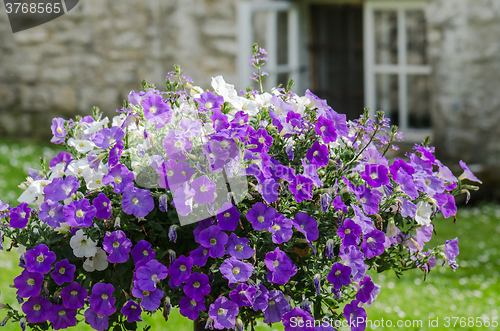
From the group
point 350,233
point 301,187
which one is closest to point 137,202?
point 301,187

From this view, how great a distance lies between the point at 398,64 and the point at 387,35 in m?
0.43

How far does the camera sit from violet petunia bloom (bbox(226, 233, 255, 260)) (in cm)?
135

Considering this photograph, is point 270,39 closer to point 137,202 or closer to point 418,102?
point 418,102

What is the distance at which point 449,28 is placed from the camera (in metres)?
6.41

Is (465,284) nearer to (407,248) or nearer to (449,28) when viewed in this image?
(407,248)

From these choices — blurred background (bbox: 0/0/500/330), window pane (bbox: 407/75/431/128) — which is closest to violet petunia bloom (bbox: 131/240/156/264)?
blurred background (bbox: 0/0/500/330)

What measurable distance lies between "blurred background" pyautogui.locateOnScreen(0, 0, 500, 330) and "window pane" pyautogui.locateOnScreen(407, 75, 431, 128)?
0.04 ft

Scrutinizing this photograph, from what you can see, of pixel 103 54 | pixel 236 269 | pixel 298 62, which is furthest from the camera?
pixel 298 62

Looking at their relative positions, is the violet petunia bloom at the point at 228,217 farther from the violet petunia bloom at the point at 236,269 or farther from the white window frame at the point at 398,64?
the white window frame at the point at 398,64

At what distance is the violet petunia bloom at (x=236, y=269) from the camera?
1.31 m

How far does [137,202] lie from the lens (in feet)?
4.42

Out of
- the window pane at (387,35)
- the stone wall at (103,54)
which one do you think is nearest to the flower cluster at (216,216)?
the stone wall at (103,54)

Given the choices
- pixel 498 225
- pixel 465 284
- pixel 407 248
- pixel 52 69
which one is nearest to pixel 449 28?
pixel 498 225

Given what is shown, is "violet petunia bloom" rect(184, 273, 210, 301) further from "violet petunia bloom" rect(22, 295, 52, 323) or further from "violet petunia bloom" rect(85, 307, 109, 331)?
"violet petunia bloom" rect(22, 295, 52, 323)
